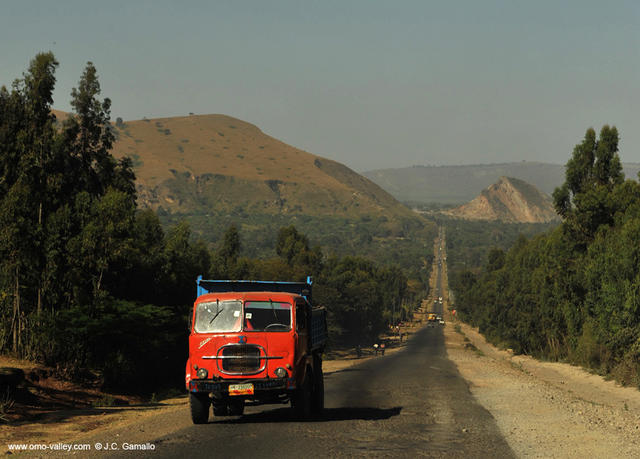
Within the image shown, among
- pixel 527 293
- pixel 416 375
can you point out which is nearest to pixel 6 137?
pixel 416 375

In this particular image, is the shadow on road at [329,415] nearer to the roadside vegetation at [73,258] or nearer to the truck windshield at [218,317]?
the truck windshield at [218,317]

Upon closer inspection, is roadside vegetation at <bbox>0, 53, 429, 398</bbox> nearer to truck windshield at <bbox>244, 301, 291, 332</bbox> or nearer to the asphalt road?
the asphalt road

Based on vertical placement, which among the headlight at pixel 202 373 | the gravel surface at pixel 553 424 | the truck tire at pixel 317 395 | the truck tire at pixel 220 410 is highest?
the headlight at pixel 202 373

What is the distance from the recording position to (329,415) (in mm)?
20281

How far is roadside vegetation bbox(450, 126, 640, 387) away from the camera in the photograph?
49375 millimetres

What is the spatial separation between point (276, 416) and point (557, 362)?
55842mm

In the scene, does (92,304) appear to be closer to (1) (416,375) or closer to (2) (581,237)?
(1) (416,375)

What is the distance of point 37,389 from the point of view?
30578 millimetres

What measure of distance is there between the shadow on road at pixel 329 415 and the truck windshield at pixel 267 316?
9.07 ft

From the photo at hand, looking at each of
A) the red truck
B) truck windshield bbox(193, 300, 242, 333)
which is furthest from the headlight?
truck windshield bbox(193, 300, 242, 333)

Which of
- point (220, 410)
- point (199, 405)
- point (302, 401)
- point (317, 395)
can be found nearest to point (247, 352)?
point (199, 405)

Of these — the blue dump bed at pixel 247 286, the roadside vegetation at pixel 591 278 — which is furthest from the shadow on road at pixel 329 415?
the roadside vegetation at pixel 591 278

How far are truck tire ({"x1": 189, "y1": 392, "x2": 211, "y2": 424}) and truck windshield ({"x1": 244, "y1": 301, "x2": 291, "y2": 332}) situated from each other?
6.72 ft

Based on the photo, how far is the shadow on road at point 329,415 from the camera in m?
18.7
